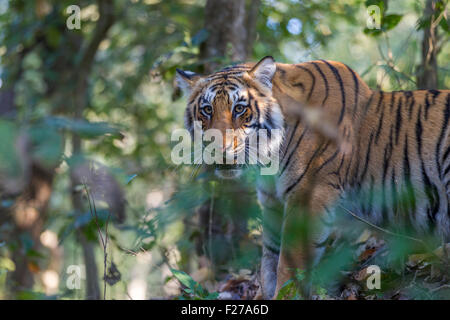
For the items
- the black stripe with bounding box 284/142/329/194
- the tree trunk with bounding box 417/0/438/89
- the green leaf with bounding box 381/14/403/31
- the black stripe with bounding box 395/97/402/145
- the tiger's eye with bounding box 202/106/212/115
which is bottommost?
the black stripe with bounding box 284/142/329/194

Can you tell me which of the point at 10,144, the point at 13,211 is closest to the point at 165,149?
the point at 13,211

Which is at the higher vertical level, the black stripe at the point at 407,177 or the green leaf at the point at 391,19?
the green leaf at the point at 391,19

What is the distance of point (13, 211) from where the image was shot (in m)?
6.92

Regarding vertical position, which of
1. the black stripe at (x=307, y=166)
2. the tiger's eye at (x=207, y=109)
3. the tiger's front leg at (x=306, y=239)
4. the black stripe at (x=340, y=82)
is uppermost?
the black stripe at (x=340, y=82)

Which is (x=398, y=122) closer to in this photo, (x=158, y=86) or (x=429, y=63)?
(x=429, y=63)

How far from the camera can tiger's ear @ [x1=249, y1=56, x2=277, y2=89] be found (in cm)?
372

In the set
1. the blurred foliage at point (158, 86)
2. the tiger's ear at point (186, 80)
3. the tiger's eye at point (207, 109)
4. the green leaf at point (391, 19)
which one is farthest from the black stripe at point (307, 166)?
the green leaf at point (391, 19)

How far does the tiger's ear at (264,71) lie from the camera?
12.2 ft

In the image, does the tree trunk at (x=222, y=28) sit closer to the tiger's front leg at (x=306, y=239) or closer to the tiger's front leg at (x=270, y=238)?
the tiger's front leg at (x=270, y=238)

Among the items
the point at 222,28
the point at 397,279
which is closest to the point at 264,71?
→ the point at 397,279

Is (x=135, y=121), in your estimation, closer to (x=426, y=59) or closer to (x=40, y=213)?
(x=40, y=213)

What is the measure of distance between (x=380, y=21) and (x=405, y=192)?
7.14 ft

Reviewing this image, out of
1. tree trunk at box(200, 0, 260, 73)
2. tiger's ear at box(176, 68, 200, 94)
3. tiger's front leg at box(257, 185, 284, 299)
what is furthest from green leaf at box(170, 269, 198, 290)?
tree trunk at box(200, 0, 260, 73)

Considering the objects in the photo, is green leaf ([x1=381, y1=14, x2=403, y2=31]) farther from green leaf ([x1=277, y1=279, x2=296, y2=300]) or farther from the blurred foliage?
green leaf ([x1=277, y1=279, x2=296, y2=300])
